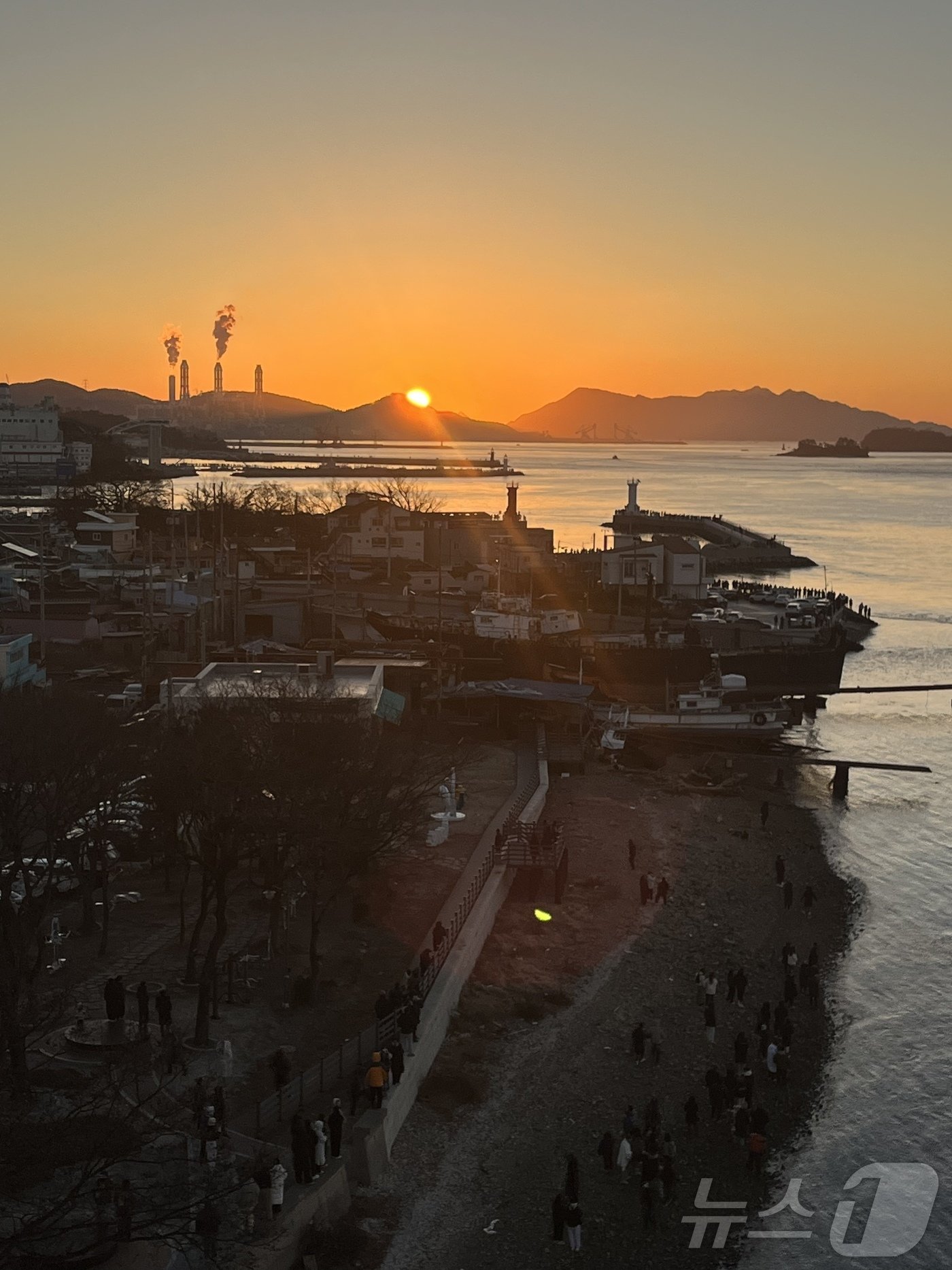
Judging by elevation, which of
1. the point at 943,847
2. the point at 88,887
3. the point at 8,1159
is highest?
the point at 8,1159

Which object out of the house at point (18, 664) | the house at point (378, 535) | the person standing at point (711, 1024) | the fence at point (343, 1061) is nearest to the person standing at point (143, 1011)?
the fence at point (343, 1061)

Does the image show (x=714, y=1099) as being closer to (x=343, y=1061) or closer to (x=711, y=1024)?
(x=711, y=1024)

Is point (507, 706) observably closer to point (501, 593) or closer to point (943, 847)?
point (943, 847)

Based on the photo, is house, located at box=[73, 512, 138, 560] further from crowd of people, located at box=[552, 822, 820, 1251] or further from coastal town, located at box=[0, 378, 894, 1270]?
crowd of people, located at box=[552, 822, 820, 1251]

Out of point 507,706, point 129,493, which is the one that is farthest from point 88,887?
point 129,493

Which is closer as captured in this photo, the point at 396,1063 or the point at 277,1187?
the point at 277,1187

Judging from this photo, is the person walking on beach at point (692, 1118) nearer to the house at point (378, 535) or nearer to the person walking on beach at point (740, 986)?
the person walking on beach at point (740, 986)

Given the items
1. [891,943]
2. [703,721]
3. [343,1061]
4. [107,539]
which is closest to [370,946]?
[343,1061]
